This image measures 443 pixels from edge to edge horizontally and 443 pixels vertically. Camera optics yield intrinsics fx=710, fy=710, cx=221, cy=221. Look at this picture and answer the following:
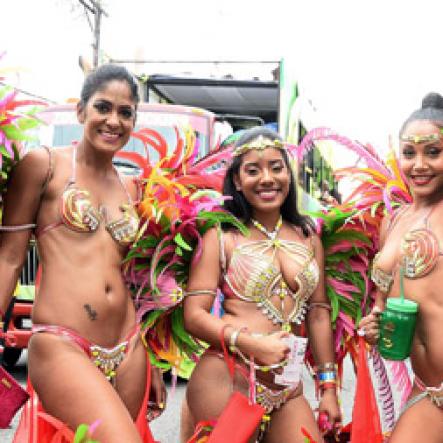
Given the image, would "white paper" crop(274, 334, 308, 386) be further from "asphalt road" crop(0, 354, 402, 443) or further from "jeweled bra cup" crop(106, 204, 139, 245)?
"asphalt road" crop(0, 354, 402, 443)

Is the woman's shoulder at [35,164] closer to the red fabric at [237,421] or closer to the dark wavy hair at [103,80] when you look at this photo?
the dark wavy hair at [103,80]

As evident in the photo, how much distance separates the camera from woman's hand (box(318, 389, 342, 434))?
3.07m

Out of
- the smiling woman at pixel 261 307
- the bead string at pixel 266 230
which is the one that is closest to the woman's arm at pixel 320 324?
the smiling woman at pixel 261 307

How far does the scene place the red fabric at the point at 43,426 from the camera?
2604 millimetres

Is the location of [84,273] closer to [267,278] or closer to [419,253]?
[267,278]

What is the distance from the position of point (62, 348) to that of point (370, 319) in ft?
3.94

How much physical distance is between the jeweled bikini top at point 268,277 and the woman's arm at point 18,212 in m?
0.81

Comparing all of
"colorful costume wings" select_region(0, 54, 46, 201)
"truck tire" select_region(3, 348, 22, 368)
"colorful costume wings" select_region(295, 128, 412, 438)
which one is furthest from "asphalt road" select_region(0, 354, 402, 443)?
"colorful costume wings" select_region(0, 54, 46, 201)

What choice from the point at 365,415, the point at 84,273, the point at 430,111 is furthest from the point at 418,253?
the point at 84,273

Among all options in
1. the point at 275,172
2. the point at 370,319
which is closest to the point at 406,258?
the point at 370,319

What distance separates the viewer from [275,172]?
311 centimetres

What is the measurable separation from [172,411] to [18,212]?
3.84m

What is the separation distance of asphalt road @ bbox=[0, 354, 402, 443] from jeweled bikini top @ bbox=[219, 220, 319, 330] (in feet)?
5.33

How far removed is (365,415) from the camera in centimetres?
308
